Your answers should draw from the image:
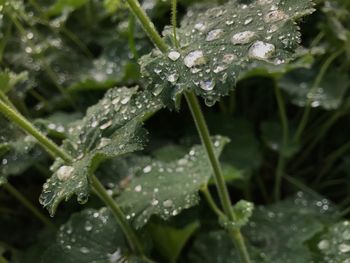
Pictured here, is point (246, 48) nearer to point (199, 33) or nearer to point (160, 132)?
point (199, 33)

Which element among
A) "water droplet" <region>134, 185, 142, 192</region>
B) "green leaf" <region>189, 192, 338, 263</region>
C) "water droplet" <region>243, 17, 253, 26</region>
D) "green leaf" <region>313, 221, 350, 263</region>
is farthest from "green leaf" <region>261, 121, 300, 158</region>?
"water droplet" <region>243, 17, 253, 26</region>

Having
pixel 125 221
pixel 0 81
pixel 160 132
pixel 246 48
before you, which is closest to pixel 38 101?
pixel 160 132

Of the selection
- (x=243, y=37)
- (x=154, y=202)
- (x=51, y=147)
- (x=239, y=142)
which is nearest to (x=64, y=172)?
→ (x=51, y=147)

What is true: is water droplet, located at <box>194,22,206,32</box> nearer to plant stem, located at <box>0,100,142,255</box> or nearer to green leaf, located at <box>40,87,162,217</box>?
green leaf, located at <box>40,87,162,217</box>

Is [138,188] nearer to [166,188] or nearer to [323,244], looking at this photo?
[166,188]

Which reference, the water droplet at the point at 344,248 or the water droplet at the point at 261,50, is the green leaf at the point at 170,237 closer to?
the water droplet at the point at 344,248

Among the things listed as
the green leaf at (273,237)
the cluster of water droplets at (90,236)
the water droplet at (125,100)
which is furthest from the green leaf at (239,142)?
the water droplet at (125,100)
